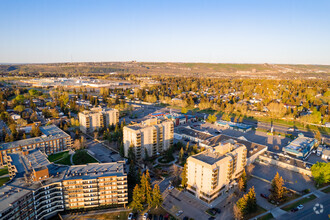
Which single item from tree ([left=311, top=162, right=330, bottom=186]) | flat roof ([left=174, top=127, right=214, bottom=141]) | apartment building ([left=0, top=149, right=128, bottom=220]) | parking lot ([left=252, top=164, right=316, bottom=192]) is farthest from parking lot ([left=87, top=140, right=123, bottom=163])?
tree ([left=311, top=162, right=330, bottom=186])

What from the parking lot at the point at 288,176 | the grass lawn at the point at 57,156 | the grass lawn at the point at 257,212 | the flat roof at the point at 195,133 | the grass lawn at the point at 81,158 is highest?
the flat roof at the point at 195,133

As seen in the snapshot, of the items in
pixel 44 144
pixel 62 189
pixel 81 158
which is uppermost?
pixel 62 189

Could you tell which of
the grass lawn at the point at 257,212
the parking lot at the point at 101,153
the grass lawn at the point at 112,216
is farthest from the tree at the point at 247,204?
the parking lot at the point at 101,153

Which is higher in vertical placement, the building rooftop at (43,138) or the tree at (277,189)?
the building rooftop at (43,138)

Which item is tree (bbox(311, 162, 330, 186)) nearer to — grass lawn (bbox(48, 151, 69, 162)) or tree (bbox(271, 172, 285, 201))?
tree (bbox(271, 172, 285, 201))

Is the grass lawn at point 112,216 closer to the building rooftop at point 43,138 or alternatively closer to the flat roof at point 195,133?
the building rooftop at point 43,138

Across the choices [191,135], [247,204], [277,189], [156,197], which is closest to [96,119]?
[191,135]

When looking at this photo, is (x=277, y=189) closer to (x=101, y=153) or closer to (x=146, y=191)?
(x=146, y=191)
